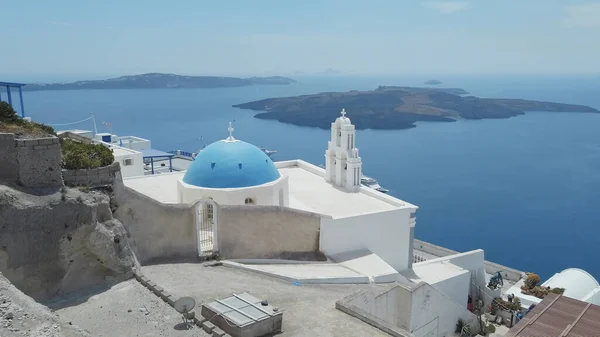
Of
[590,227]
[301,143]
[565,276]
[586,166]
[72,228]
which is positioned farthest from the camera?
[301,143]

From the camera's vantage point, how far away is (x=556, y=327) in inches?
455

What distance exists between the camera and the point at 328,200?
1762 centimetres

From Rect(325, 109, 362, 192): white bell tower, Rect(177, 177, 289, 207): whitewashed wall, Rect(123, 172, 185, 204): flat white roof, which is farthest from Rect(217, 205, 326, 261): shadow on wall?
Rect(325, 109, 362, 192): white bell tower

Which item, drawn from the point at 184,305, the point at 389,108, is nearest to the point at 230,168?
the point at 184,305

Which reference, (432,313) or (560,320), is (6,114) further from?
(560,320)

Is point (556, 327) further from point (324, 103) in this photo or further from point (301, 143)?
point (324, 103)

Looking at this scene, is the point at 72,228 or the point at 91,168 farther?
the point at 91,168

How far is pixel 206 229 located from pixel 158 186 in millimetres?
4511

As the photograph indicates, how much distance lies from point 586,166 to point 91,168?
70789 mm

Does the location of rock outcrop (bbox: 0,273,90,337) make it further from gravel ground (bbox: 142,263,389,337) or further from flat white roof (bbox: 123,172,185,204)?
flat white roof (bbox: 123,172,185,204)

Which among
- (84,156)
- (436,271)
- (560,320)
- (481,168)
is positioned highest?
(84,156)

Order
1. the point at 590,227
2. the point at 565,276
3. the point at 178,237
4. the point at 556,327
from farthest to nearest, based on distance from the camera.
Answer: the point at 590,227, the point at 565,276, the point at 178,237, the point at 556,327

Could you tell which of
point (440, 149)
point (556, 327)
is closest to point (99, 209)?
point (556, 327)

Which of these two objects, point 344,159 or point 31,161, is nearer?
point 31,161
